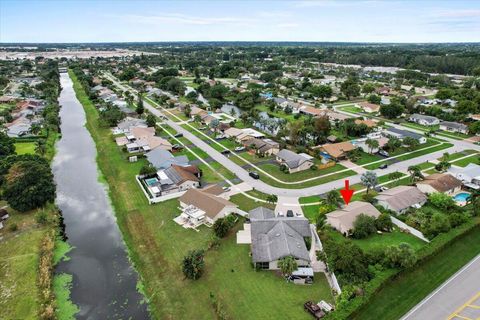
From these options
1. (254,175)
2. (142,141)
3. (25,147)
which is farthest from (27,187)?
(254,175)

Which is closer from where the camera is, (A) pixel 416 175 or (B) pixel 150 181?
(A) pixel 416 175

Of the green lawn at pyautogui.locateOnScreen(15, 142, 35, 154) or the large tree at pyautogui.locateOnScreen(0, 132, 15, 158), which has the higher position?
the large tree at pyautogui.locateOnScreen(0, 132, 15, 158)

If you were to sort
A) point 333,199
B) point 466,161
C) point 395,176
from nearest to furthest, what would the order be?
A: point 333,199
point 395,176
point 466,161

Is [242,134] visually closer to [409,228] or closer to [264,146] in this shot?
[264,146]

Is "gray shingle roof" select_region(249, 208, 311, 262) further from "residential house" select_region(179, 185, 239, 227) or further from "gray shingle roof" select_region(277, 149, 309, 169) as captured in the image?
"gray shingle roof" select_region(277, 149, 309, 169)

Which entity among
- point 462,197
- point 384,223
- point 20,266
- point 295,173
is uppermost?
point 384,223

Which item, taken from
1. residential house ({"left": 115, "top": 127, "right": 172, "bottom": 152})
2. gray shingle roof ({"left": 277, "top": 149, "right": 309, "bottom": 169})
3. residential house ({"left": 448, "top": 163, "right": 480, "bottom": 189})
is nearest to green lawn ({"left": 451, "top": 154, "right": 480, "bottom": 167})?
residential house ({"left": 448, "top": 163, "right": 480, "bottom": 189})

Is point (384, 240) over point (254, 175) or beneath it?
beneath
